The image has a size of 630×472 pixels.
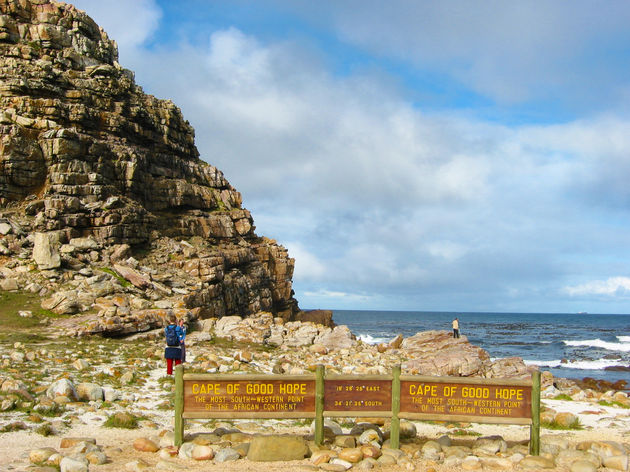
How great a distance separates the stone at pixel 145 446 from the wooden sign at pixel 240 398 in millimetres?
880

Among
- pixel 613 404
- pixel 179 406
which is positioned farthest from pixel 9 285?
pixel 613 404

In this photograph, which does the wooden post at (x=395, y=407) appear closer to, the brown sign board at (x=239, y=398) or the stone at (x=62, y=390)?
the brown sign board at (x=239, y=398)

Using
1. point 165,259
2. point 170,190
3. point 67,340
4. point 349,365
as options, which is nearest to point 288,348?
point 349,365

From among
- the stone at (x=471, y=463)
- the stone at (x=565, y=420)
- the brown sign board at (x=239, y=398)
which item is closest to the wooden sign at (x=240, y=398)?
the brown sign board at (x=239, y=398)

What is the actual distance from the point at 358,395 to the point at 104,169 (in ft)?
108

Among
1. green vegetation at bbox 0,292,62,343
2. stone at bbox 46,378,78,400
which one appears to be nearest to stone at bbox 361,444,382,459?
stone at bbox 46,378,78,400

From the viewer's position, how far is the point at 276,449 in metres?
9.86

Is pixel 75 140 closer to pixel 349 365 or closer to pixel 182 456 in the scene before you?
pixel 349 365

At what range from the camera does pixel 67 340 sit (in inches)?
874

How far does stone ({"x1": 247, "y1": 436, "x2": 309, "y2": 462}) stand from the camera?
9.77 meters

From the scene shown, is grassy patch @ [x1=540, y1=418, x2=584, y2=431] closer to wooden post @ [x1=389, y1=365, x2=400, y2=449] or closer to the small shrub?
wooden post @ [x1=389, y1=365, x2=400, y2=449]

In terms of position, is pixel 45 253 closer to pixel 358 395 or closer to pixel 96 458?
pixel 96 458

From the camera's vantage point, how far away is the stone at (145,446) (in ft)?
33.1

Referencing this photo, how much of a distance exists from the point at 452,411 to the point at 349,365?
13401 mm
